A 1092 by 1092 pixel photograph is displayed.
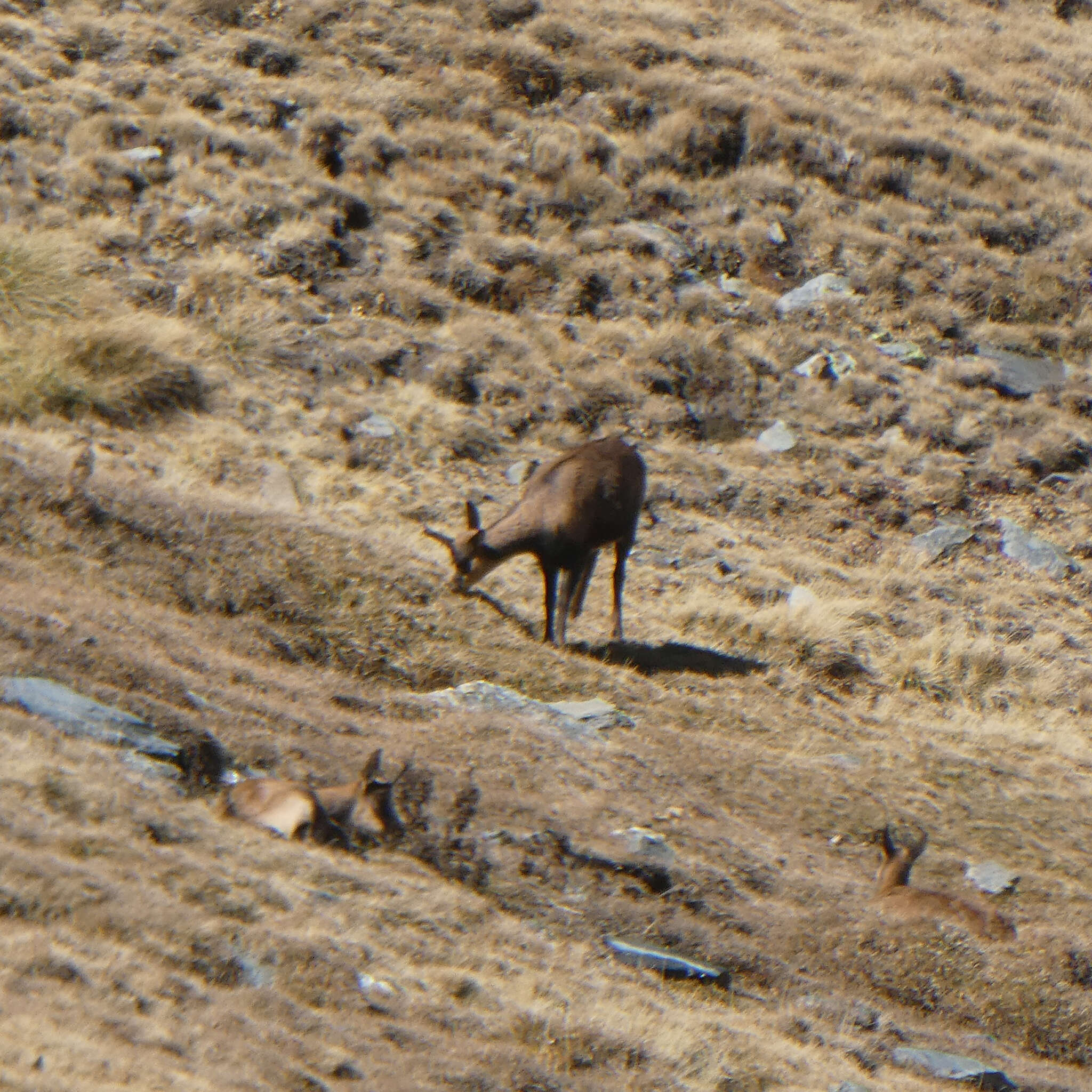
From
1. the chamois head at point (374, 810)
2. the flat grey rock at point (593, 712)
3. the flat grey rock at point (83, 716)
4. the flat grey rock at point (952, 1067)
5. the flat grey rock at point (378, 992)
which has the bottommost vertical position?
the flat grey rock at point (593, 712)

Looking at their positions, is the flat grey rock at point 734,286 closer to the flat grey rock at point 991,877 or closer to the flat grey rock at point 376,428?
the flat grey rock at point 376,428

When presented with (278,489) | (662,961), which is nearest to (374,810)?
(662,961)

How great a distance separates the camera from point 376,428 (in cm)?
1864

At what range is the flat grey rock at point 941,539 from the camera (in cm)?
1920

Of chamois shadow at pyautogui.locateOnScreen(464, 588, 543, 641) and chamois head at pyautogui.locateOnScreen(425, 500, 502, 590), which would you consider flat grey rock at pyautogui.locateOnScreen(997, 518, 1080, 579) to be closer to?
chamois shadow at pyautogui.locateOnScreen(464, 588, 543, 641)

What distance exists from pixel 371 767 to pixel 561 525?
444 centimetres

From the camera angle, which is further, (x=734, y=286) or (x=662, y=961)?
(x=734, y=286)

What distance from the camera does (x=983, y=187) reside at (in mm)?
26484

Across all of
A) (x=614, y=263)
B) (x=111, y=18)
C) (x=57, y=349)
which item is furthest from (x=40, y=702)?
(x=111, y=18)

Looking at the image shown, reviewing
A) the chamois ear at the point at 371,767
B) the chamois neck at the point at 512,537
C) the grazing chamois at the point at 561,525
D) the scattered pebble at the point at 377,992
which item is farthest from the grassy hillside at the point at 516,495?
the chamois neck at the point at 512,537

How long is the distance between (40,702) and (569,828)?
126 inches

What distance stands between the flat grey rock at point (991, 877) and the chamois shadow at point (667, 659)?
3.52 m

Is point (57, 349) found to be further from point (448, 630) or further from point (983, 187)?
point (983, 187)

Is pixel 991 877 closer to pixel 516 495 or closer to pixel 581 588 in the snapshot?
pixel 581 588
